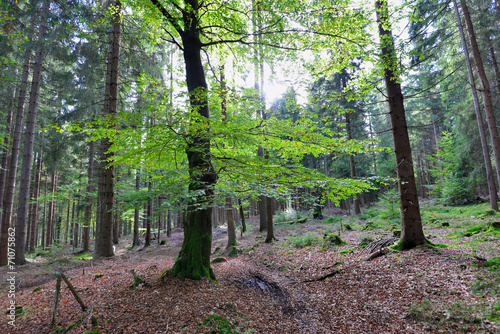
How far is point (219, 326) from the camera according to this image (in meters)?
3.77

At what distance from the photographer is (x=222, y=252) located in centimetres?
1180

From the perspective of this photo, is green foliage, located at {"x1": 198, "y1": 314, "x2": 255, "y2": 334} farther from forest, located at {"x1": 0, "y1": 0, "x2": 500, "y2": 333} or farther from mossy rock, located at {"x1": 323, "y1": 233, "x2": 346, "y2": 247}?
mossy rock, located at {"x1": 323, "y1": 233, "x2": 346, "y2": 247}

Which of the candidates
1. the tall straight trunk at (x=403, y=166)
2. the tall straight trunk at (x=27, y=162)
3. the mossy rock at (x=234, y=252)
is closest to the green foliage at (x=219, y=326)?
the tall straight trunk at (x=403, y=166)

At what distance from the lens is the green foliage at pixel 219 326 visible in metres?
3.67

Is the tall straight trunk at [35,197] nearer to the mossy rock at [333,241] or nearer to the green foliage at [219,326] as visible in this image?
the green foliage at [219,326]

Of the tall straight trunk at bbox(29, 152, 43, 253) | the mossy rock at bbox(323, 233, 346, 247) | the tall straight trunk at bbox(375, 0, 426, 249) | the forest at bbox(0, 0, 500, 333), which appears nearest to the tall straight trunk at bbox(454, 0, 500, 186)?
the forest at bbox(0, 0, 500, 333)

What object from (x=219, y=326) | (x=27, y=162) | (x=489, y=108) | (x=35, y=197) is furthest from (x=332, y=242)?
(x=35, y=197)

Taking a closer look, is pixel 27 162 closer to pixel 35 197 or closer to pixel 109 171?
pixel 109 171

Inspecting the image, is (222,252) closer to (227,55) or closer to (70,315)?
(70,315)

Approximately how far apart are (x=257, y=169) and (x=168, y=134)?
6.93 ft

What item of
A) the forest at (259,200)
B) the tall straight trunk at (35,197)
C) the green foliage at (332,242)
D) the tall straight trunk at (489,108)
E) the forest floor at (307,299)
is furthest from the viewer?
the tall straight trunk at (35,197)

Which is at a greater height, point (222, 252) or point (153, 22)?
point (153, 22)

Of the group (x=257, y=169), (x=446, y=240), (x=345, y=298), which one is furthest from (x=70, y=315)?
(x=446, y=240)

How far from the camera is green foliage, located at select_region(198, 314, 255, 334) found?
3.67m
